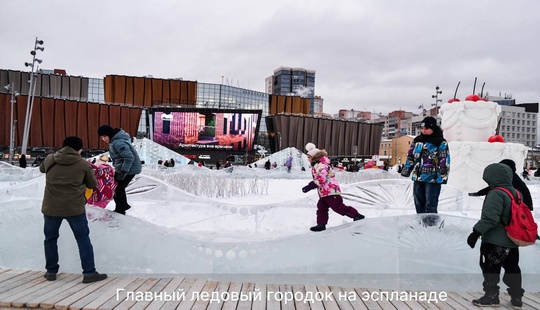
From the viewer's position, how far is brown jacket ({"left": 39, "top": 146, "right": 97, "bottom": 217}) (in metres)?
3.91

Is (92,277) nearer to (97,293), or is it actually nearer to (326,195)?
(97,293)

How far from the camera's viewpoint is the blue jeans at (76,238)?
397cm

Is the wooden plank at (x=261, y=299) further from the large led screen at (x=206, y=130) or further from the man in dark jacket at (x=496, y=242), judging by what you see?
the large led screen at (x=206, y=130)

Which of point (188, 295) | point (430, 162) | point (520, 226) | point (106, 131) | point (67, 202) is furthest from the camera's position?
point (106, 131)

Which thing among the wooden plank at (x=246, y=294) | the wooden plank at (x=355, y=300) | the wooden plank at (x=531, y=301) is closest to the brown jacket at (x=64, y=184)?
the wooden plank at (x=246, y=294)

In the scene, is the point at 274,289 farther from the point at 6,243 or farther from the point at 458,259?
the point at 6,243

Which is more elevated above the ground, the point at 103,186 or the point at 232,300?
the point at 103,186

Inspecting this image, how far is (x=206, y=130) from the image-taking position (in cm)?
5522

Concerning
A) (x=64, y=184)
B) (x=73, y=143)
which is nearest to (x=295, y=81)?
(x=73, y=143)

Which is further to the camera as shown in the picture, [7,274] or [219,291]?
[7,274]

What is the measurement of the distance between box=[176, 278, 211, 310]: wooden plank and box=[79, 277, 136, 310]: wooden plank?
63cm

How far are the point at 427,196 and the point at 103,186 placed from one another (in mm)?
4398

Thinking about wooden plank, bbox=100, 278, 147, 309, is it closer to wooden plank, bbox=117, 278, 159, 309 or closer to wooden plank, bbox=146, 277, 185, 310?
wooden plank, bbox=117, 278, 159, 309

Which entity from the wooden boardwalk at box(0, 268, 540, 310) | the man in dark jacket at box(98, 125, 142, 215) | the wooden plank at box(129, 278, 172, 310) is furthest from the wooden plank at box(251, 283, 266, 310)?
the man in dark jacket at box(98, 125, 142, 215)
